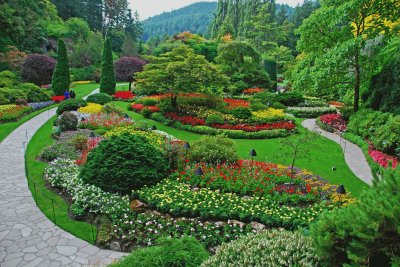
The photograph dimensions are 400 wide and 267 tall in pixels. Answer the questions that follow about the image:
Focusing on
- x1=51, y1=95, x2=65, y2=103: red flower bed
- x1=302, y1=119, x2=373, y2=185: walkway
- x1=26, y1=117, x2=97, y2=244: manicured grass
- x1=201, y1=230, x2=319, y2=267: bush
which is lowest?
x1=26, y1=117, x2=97, y2=244: manicured grass

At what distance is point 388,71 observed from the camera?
52.1 ft

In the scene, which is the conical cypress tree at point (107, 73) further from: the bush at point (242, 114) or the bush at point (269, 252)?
the bush at point (269, 252)

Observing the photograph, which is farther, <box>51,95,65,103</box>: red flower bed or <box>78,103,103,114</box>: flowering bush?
<box>51,95,65,103</box>: red flower bed

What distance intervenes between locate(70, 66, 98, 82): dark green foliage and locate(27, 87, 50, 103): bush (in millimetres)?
14741

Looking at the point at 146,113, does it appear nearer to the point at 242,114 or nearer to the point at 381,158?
the point at 242,114

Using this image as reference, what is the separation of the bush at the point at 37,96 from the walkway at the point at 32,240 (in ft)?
53.5

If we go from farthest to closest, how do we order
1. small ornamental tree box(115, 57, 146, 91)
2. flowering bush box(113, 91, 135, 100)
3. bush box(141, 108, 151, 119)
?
1. small ornamental tree box(115, 57, 146, 91)
2. flowering bush box(113, 91, 135, 100)
3. bush box(141, 108, 151, 119)

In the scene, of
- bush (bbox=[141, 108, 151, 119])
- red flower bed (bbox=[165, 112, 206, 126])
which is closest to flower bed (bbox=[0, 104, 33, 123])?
bush (bbox=[141, 108, 151, 119])

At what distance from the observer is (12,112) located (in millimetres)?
20203

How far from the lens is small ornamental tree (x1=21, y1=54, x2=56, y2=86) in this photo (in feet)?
99.8

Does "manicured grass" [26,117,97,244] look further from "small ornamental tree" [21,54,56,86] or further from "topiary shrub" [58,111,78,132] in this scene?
"small ornamental tree" [21,54,56,86]

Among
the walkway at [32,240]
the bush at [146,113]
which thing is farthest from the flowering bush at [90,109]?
the walkway at [32,240]

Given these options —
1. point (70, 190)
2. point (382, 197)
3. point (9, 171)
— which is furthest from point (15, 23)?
point (382, 197)

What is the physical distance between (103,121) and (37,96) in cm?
1115
